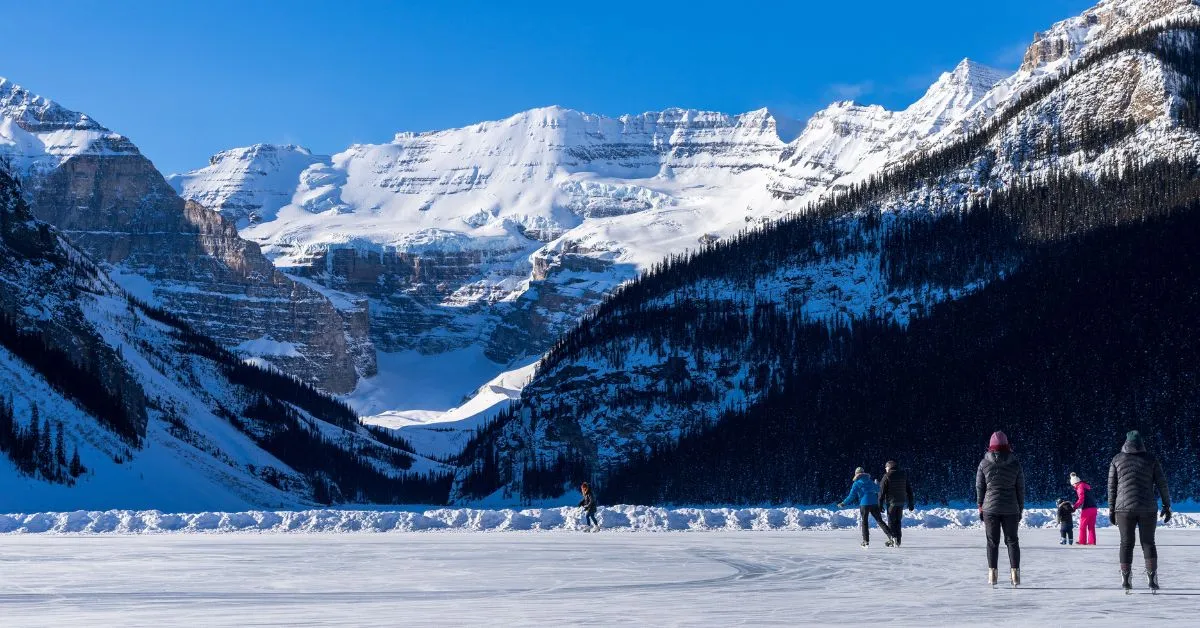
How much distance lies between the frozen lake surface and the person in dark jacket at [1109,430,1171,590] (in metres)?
0.82

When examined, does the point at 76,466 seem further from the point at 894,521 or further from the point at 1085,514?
the point at 1085,514

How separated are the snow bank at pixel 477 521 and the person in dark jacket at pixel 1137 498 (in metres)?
30.3

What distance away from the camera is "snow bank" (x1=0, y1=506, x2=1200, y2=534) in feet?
181

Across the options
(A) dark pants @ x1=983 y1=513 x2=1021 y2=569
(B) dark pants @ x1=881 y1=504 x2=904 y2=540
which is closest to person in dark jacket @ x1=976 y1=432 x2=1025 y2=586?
(A) dark pants @ x1=983 y1=513 x2=1021 y2=569

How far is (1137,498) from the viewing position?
24438 millimetres

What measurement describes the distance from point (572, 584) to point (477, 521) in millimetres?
27653

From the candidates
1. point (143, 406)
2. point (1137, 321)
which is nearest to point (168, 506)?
point (143, 406)

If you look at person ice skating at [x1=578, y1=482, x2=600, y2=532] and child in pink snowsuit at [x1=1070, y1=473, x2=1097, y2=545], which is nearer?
child in pink snowsuit at [x1=1070, y1=473, x2=1097, y2=545]

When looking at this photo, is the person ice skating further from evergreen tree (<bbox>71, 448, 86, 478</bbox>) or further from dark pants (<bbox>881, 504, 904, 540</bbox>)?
evergreen tree (<bbox>71, 448, 86, 478</bbox>)

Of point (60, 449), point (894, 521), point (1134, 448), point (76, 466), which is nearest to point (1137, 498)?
point (1134, 448)

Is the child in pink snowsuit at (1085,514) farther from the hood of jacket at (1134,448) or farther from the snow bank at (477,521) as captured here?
the hood of jacket at (1134,448)

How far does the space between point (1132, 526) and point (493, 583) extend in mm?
13198

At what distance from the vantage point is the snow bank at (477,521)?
55.2 m

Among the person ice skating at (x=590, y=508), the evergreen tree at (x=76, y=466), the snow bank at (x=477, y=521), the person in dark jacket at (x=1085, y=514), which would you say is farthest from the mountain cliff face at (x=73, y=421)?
the person in dark jacket at (x=1085, y=514)
